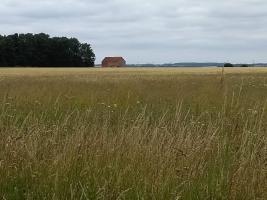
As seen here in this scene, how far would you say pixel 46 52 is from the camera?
97.9m

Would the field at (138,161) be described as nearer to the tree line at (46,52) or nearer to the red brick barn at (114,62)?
the tree line at (46,52)

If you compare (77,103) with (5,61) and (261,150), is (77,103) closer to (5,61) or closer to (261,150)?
(261,150)

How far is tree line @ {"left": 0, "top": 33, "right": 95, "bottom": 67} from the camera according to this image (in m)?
95.7

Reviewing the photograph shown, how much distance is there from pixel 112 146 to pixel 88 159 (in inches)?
13.9

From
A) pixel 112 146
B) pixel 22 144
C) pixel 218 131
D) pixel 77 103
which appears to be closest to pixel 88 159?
pixel 112 146

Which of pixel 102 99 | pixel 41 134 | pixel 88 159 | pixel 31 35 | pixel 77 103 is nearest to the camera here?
pixel 88 159

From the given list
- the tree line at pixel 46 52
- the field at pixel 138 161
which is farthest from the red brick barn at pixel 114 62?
the field at pixel 138 161

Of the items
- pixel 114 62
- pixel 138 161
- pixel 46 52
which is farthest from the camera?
pixel 114 62

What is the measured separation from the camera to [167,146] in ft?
17.0

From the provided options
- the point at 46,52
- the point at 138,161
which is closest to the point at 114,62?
the point at 46,52

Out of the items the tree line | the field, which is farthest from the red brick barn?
the field

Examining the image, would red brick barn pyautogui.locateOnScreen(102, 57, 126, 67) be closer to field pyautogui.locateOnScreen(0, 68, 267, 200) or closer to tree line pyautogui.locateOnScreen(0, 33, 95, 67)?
tree line pyautogui.locateOnScreen(0, 33, 95, 67)

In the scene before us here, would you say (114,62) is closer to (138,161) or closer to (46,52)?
(46,52)

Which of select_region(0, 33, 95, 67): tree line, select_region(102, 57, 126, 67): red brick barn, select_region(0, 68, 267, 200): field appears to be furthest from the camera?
select_region(102, 57, 126, 67): red brick barn
